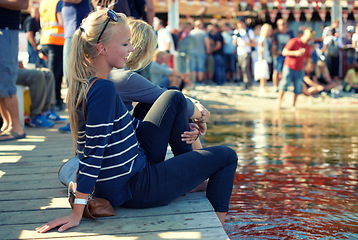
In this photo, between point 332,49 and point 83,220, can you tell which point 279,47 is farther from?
point 83,220

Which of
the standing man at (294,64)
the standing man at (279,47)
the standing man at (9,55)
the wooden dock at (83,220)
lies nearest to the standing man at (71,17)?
the standing man at (9,55)

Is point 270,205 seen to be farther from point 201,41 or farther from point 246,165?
point 201,41

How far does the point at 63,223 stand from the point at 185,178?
680mm

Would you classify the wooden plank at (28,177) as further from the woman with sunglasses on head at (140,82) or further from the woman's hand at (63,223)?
the woman's hand at (63,223)

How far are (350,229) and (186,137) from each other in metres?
1.21

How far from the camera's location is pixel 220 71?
50.7 ft

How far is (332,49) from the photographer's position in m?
15.5

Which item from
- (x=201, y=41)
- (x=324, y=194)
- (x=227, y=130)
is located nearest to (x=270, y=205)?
(x=324, y=194)

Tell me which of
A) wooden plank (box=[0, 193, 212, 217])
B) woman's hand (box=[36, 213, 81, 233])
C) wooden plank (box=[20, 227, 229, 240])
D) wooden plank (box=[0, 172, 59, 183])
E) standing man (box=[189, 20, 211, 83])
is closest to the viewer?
wooden plank (box=[20, 227, 229, 240])

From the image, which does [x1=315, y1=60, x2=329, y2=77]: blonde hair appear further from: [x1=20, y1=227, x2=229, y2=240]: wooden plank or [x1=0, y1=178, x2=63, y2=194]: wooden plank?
[x1=20, y1=227, x2=229, y2=240]: wooden plank

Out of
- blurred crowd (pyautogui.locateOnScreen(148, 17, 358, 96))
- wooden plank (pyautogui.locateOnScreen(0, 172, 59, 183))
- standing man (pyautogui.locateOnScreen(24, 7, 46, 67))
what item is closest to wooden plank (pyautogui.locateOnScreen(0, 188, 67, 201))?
wooden plank (pyautogui.locateOnScreen(0, 172, 59, 183))

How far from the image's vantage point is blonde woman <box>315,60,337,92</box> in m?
14.1

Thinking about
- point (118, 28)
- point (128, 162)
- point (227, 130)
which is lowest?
point (227, 130)

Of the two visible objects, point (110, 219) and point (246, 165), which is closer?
point (110, 219)
